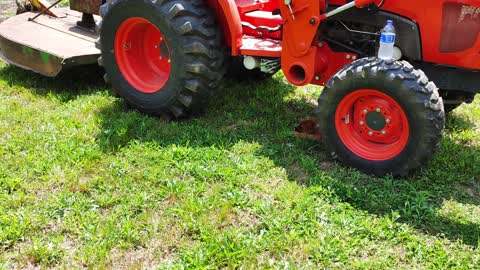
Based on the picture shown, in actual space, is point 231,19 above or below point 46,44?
above

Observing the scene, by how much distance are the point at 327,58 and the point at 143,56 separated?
1.65 metres

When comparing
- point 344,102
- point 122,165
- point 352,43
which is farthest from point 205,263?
point 352,43

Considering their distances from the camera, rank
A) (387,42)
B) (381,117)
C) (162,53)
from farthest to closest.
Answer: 1. (162,53)
2. (381,117)
3. (387,42)

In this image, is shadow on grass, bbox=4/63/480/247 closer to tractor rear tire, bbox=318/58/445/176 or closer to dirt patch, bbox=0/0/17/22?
tractor rear tire, bbox=318/58/445/176

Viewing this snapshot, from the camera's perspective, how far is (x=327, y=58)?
3.98m

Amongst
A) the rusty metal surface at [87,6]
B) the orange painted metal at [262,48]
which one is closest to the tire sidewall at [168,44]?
the orange painted metal at [262,48]

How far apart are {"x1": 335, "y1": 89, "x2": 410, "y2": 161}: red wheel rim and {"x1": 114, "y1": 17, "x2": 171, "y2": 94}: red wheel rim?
157cm

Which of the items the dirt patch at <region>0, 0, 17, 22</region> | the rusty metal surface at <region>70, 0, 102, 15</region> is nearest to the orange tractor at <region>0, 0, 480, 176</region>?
the rusty metal surface at <region>70, 0, 102, 15</region>

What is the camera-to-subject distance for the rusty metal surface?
570cm

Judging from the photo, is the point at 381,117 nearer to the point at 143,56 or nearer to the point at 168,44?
the point at 168,44

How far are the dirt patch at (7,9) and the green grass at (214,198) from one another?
363cm

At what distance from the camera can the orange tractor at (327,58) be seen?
3371 millimetres

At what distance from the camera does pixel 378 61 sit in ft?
11.1

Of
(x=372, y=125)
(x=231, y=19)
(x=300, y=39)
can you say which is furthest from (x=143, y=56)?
(x=372, y=125)
